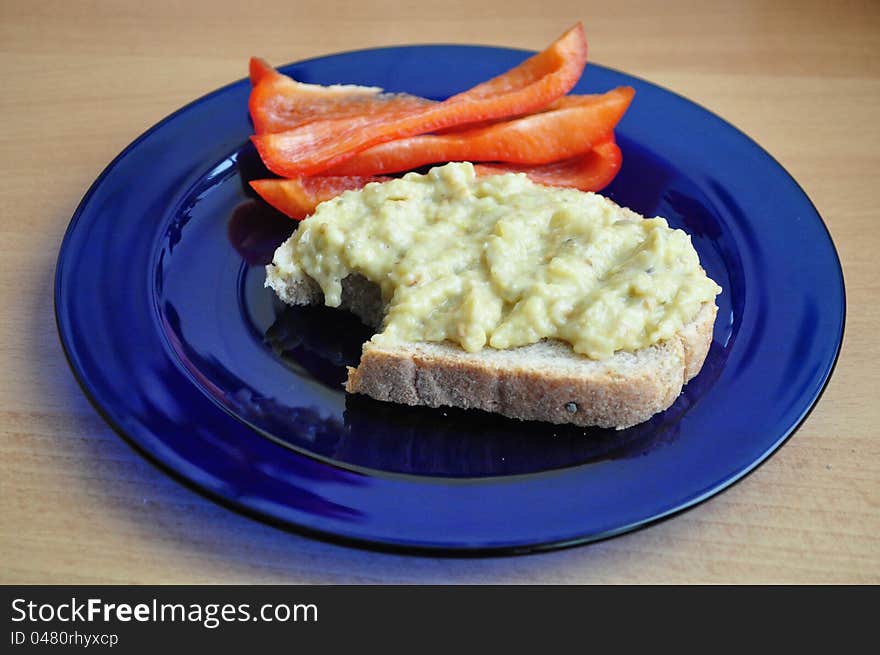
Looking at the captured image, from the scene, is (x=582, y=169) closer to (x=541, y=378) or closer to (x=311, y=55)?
(x=541, y=378)

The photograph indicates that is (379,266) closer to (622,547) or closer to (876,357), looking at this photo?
(622,547)

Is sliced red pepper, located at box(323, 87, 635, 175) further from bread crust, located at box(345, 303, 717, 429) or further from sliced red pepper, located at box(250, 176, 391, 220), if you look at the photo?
bread crust, located at box(345, 303, 717, 429)

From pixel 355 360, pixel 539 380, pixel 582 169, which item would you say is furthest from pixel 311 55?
pixel 539 380

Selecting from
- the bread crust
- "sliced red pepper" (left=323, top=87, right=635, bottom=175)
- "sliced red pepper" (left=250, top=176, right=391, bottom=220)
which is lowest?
the bread crust

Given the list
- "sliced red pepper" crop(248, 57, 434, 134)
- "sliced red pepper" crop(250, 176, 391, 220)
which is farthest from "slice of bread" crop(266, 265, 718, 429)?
"sliced red pepper" crop(248, 57, 434, 134)

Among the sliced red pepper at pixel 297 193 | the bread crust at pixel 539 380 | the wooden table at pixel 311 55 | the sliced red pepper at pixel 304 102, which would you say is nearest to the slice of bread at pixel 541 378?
the bread crust at pixel 539 380

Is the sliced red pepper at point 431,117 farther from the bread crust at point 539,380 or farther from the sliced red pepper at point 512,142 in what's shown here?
the bread crust at point 539,380

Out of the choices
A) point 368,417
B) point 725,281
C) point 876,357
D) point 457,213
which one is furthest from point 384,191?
point 876,357
